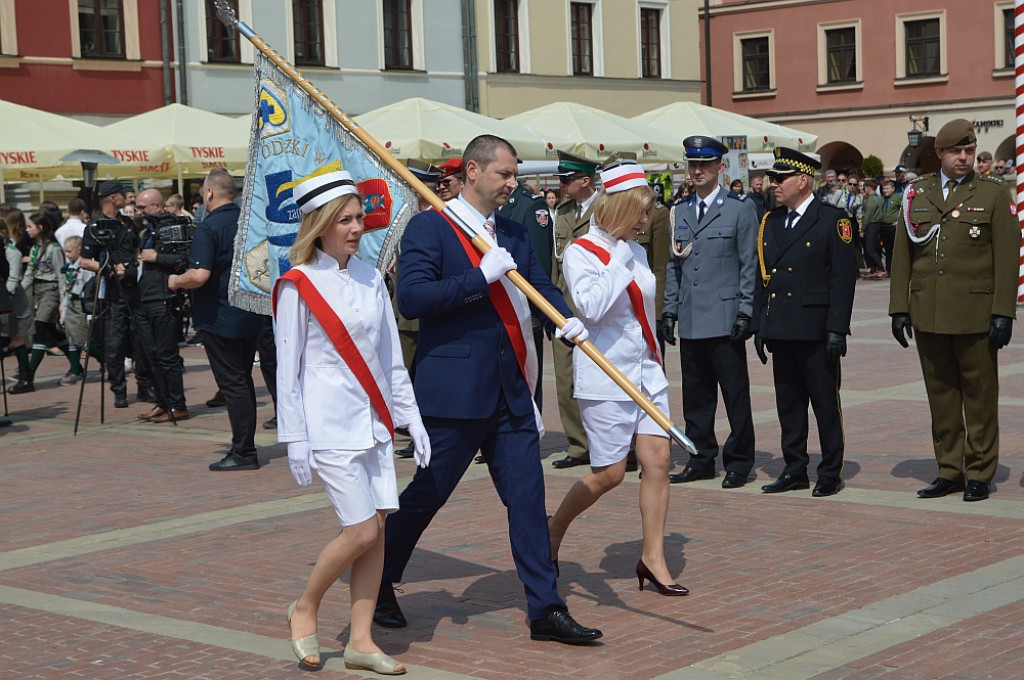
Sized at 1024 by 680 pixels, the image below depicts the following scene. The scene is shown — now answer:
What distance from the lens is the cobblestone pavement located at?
5488mm

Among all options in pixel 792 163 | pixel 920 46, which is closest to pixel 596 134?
pixel 792 163

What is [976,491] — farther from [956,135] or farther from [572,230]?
[572,230]

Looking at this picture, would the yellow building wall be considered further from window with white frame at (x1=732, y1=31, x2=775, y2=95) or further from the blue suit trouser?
the blue suit trouser

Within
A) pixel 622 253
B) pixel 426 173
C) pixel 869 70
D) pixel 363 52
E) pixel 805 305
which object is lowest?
pixel 805 305

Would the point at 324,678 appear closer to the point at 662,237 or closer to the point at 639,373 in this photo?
the point at 639,373

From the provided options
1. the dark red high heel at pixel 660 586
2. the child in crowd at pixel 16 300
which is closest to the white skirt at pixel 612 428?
the dark red high heel at pixel 660 586

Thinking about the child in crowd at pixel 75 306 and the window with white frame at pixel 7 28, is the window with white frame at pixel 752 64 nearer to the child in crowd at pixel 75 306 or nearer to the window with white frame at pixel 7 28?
the window with white frame at pixel 7 28

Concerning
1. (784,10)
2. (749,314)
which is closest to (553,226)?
(749,314)

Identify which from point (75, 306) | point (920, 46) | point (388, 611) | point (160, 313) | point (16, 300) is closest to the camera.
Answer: point (388, 611)

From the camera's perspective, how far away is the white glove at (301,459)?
206 inches

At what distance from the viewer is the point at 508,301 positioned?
5.80 metres

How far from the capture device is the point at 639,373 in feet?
21.4

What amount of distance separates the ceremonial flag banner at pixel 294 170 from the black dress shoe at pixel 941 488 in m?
3.25

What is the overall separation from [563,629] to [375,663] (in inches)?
28.6
